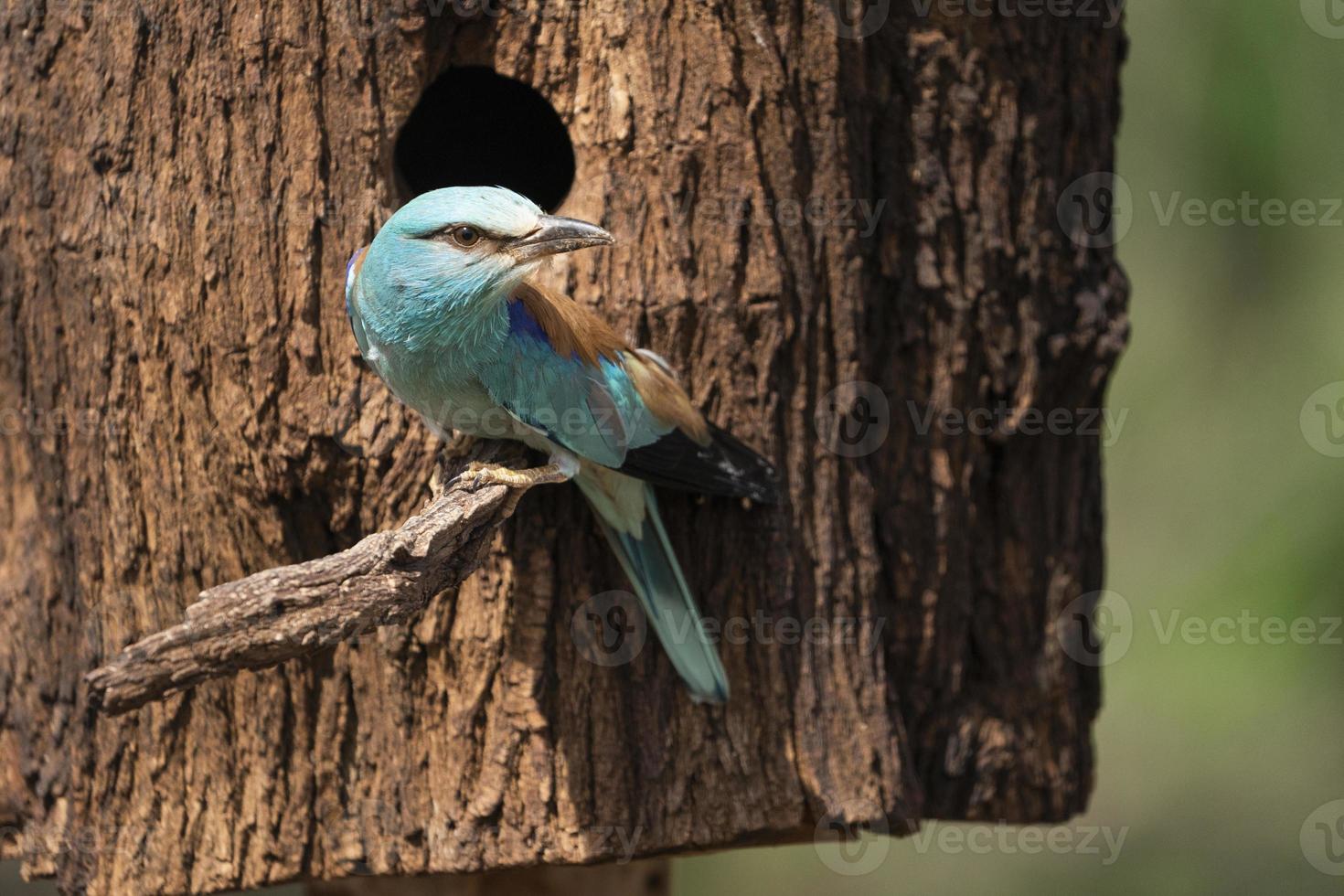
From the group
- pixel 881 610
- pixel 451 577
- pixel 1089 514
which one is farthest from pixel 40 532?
pixel 1089 514

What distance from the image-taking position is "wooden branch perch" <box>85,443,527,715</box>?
8.64 ft

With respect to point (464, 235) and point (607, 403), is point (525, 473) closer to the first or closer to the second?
point (607, 403)

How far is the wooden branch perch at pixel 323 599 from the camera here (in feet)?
8.64

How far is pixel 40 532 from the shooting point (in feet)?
12.0

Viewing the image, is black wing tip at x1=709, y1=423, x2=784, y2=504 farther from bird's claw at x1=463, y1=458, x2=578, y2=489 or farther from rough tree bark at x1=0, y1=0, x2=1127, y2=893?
bird's claw at x1=463, y1=458, x2=578, y2=489

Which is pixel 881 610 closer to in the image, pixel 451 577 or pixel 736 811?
pixel 736 811

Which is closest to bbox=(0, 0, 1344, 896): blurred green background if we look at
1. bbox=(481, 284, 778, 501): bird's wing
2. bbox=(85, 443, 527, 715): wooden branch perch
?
bbox=(481, 284, 778, 501): bird's wing

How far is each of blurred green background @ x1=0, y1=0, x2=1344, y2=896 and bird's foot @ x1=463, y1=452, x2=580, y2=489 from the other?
3319mm

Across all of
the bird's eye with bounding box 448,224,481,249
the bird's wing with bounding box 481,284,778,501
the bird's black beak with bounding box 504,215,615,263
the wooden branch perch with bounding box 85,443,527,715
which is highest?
the bird's eye with bounding box 448,224,481,249

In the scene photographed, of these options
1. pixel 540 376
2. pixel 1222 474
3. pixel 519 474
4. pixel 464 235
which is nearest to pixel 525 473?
pixel 519 474

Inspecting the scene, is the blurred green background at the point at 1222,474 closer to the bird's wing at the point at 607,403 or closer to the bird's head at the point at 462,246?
the bird's wing at the point at 607,403

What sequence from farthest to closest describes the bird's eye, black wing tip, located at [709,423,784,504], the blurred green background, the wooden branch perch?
the blurred green background → black wing tip, located at [709,423,784,504] → the bird's eye → the wooden branch perch

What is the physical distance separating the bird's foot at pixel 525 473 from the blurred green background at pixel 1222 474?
332cm

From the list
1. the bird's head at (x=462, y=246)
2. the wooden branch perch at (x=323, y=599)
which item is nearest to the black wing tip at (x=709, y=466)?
the wooden branch perch at (x=323, y=599)
